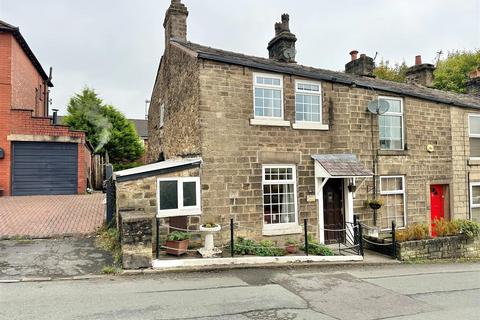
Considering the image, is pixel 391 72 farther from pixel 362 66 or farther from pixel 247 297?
pixel 247 297

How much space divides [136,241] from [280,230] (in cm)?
474

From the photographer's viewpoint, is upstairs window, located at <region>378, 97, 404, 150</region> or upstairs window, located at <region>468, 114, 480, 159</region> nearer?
upstairs window, located at <region>378, 97, 404, 150</region>

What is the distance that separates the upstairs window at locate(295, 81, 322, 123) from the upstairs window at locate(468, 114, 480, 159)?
24.9ft

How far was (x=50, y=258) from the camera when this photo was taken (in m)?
8.40

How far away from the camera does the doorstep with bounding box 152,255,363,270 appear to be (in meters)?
8.32

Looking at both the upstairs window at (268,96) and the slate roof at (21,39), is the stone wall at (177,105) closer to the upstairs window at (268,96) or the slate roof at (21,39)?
the upstairs window at (268,96)

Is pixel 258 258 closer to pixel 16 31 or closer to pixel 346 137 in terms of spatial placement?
pixel 346 137

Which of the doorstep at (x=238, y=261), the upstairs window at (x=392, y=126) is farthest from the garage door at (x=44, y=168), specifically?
the upstairs window at (x=392, y=126)

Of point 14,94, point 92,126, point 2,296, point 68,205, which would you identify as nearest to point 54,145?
point 14,94

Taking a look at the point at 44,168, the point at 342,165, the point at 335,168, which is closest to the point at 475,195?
the point at 342,165

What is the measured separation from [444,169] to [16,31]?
20.4 metres

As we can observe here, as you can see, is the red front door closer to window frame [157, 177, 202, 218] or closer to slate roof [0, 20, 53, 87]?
window frame [157, 177, 202, 218]

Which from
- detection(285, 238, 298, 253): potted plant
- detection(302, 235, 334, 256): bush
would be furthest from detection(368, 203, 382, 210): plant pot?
detection(285, 238, 298, 253): potted plant

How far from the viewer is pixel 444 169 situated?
14.4 metres
